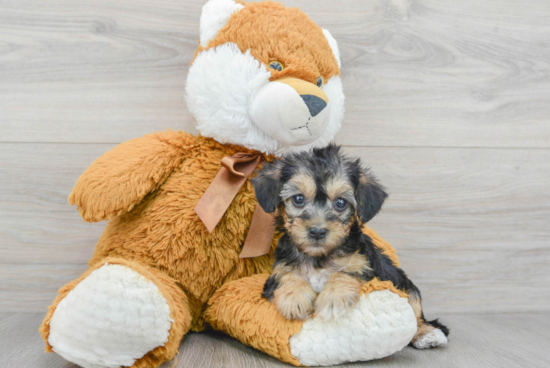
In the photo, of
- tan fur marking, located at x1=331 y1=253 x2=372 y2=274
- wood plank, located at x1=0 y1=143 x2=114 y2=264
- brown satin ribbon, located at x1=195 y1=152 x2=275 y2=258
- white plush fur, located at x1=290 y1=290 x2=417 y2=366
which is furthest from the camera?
wood plank, located at x1=0 y1=143 x2=114 y2=264

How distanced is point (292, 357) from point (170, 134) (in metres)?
0.95

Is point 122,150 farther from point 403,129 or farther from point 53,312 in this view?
point 403,129

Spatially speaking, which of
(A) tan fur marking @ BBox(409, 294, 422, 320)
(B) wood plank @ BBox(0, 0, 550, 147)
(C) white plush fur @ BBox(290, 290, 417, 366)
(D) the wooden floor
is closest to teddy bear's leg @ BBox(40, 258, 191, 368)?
(D) the wooden floor

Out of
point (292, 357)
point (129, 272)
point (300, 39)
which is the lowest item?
point (292, 357)

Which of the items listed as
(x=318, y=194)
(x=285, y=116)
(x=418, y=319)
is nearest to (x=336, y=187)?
(x=318, y=194)

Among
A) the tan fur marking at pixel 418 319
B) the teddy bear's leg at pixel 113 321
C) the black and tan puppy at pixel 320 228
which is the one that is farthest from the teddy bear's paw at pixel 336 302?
the teddy bear's leg at pixel 113 321

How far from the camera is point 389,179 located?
216cm

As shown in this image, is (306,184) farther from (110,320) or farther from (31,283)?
(31,283)

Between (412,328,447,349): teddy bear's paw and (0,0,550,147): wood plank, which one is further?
(0,0,550,147): wood plank

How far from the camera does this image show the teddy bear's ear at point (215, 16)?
1612 millimetres

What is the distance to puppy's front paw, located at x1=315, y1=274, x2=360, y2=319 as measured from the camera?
1347mm

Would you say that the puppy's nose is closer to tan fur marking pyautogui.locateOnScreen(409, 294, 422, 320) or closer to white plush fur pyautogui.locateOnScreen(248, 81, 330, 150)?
white plush fur pyautogui.locateOnScreen(248, 81, 330, 150)

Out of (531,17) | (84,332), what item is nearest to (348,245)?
(84,332)

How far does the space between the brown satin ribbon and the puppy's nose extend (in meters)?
0.33
